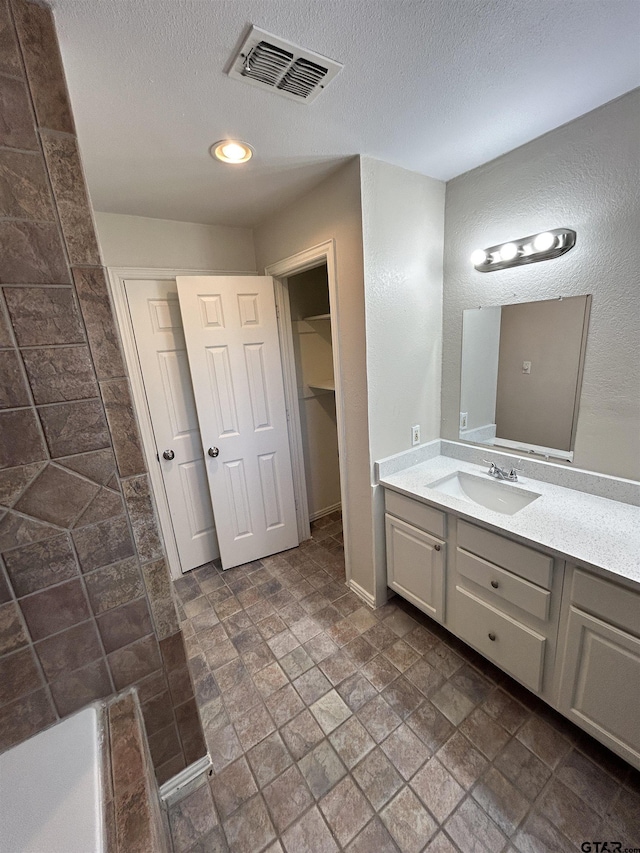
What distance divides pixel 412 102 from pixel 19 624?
2.00 meters

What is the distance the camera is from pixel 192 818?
1.16 meters

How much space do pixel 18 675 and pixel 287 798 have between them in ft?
3.28

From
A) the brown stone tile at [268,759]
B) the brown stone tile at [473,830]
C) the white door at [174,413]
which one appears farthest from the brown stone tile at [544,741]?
the white door at [174,413]

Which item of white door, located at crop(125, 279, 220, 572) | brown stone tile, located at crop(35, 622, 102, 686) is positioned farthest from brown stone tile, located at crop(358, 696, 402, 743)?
white door, located at crop(125, 279, 220, 572)

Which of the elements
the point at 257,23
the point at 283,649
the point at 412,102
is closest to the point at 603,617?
the point at 283,649

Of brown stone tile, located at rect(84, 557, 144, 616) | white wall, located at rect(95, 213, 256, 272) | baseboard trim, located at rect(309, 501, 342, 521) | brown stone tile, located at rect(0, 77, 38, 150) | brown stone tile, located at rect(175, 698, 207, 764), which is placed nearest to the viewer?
brown stone tile, located at rect(0, 77, 38, 150)

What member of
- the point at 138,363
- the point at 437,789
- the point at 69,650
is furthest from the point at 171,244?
the point at 437,789

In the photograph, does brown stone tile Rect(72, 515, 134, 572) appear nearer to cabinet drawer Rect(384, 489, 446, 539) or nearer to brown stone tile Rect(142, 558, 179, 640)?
brown stone tile Rect(142, 558, 179, 640)

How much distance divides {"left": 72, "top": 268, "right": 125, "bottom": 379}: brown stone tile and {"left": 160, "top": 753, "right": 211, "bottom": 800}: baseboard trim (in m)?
1.42

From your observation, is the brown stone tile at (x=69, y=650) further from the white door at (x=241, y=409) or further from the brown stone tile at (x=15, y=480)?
the white door at (x=241, y=409)

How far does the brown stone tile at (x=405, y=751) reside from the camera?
1251 millimetres

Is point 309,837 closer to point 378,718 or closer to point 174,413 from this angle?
point 378,718

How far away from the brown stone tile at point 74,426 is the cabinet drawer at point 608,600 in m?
1.57

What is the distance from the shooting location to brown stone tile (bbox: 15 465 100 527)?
847 mm
